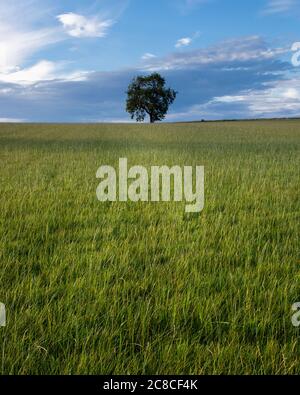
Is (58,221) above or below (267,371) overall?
above

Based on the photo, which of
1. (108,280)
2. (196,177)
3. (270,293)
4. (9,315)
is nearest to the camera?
(9,315)

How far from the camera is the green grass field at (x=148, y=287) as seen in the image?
272 centimetres

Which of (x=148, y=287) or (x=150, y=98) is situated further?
(x=150, y=98)

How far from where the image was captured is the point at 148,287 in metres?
3.87

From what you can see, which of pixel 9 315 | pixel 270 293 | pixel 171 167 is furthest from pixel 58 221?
pixel 171 167

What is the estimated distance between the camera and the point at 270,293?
11.9ft

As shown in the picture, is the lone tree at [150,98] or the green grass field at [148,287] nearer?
the green grass field at [148,287]

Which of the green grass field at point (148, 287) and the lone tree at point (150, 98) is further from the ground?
the lone tree at point (150, 98)

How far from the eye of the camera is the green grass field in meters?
2.72
